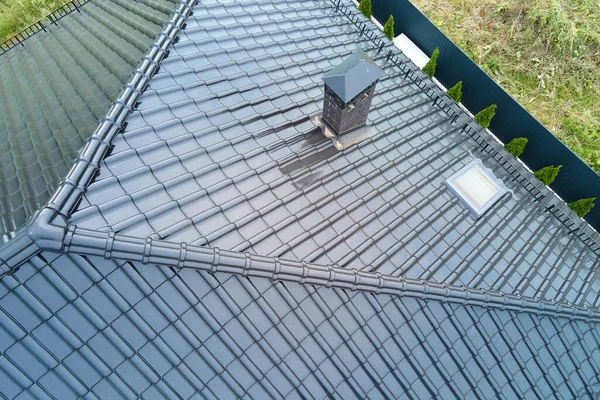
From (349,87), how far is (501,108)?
18.6m

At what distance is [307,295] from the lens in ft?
28.7

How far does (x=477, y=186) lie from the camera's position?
12211mm

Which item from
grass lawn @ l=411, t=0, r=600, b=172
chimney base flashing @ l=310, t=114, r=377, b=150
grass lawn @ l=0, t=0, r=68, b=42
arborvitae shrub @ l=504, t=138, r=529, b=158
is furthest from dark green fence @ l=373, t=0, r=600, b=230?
grass lawn @ l=0, t=0, r=68, b=42

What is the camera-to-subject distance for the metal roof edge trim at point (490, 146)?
13.2 metres

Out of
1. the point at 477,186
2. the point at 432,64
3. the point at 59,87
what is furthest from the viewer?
the point at 432,64

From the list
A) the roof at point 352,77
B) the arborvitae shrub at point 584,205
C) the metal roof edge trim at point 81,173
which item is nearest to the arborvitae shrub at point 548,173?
the arborvitae shrub at point 584,205

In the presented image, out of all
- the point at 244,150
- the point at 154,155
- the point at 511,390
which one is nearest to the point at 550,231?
the point at 511,390

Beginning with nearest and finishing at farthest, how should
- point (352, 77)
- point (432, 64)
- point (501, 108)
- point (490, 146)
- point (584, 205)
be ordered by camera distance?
1. point (352, 77)
2. point (490, 146)
3. point (584, 205)
4. point (501, 108)
5. point (432, 64)

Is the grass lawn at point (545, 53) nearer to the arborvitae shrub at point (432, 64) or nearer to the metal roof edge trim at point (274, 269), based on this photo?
the arborvitae shrub at point (432, 64)

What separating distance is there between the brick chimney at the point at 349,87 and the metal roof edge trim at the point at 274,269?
442 centimetres

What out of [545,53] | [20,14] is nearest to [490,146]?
[545,53]

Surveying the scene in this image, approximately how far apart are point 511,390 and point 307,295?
265 inches

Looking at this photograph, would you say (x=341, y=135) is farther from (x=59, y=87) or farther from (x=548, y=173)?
(x=548, y=173)

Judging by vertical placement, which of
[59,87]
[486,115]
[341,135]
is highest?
[59,87]
